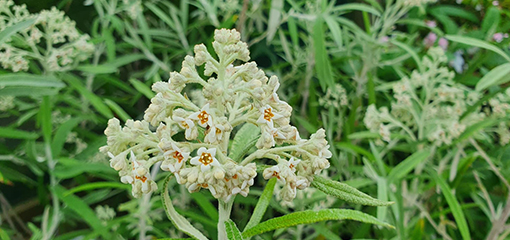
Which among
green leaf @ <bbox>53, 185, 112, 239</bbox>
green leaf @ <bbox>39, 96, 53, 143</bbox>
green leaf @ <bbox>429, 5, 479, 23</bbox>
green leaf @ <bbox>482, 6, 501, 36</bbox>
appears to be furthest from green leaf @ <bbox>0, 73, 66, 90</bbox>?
green leaf @ <bbox>429, 5, 479, 23</bbox>

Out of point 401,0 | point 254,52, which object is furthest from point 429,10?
point 254,52

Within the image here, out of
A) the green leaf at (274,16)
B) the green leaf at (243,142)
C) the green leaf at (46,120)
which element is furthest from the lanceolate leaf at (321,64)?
the green leaf at (46,120)

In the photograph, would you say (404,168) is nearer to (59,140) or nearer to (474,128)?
(474,128)

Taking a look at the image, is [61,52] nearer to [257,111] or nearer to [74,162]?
[74,162]

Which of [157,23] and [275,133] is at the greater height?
[157,23]

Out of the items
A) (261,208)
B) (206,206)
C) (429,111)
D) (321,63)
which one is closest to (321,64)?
(321,63)

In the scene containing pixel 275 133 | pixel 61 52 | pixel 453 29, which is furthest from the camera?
pixel 453 29
